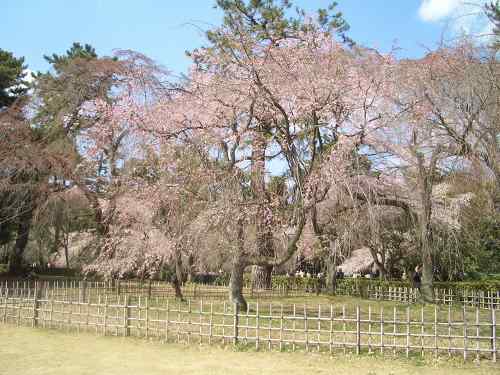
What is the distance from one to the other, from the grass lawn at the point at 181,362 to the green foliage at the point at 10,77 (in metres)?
17.7

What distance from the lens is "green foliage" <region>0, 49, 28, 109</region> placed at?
75.4ft

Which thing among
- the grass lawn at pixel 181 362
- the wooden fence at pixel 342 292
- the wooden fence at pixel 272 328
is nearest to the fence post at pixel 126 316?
the wooden fence at pixel 272 328

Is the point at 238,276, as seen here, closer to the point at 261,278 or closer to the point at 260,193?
the point at 260,193

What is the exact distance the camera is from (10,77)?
23.0 meters

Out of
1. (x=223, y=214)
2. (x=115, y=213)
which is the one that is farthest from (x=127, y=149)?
(x=223, y=214)

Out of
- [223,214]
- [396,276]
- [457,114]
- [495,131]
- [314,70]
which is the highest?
[314,70]

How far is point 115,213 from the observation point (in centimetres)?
1803

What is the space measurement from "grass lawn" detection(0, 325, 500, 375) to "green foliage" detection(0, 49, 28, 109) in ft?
58.2

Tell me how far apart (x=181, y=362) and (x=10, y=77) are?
2022 cm

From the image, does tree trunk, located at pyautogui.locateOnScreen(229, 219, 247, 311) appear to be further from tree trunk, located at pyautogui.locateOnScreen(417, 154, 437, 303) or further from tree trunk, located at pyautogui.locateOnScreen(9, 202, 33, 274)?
tree trunk, located at pyautogui.locateOnScreen(9, 202, 33, 274)

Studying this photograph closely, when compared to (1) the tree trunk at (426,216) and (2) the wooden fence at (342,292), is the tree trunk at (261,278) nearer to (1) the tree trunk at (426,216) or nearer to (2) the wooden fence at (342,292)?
(2) the wooden fence at (342,292)

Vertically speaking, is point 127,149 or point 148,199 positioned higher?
point 127,149

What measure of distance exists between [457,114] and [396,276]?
2323 centimetres

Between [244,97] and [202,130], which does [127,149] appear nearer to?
[202,130]
